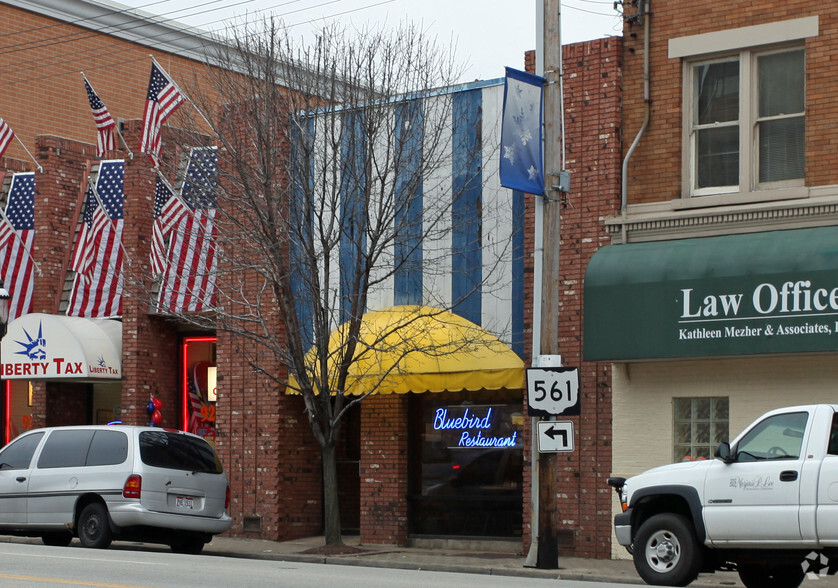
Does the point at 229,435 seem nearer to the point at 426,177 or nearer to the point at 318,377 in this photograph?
the point at 318,377

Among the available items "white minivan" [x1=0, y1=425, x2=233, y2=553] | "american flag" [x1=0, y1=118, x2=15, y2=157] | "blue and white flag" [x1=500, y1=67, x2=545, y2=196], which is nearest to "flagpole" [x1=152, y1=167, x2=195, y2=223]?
"white minivan" [x1=0, y1=425, x2=233, y2=553]

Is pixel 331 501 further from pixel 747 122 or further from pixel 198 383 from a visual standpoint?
pixel 747 122

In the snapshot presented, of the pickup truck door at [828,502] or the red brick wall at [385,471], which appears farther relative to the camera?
the red brick wall at [385,471]

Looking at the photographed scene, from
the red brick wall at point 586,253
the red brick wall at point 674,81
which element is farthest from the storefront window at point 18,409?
the red brick wall at point 674,81

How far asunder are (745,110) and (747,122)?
0.17m

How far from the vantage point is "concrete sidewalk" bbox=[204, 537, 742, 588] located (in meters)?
15.7

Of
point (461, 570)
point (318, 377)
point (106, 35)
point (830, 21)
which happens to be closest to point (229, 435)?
point (318, 377)

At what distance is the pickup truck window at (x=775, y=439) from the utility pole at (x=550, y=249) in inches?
135

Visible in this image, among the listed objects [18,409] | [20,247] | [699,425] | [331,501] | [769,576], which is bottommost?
[769,576]

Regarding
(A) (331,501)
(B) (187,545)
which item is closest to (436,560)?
(A) (331,501)

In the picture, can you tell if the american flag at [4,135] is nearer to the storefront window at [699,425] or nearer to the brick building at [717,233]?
the brick building at [717,233]

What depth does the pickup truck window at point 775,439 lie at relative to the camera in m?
12.6

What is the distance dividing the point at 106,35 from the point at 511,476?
1919 centimetres

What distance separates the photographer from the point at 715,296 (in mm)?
17109
